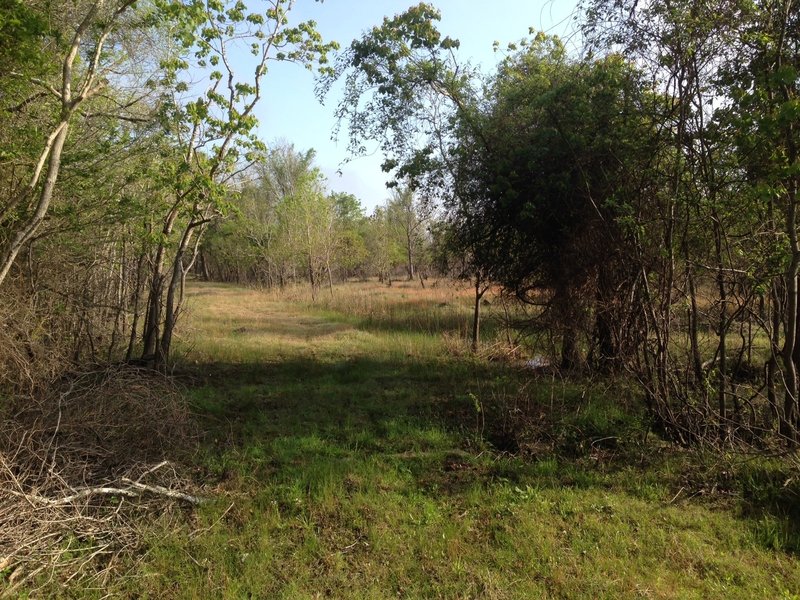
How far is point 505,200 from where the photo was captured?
8.34 meters

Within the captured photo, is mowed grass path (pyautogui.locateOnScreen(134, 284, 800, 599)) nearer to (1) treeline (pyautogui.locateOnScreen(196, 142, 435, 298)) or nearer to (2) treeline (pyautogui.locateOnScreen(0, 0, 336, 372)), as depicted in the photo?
(2) treeline (pyautogui.locateOnScreen(0, 0, 336, 372))

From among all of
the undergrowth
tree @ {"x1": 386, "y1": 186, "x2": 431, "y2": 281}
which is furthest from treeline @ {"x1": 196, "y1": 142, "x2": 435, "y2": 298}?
the undergrowth

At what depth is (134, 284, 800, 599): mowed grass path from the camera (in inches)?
137

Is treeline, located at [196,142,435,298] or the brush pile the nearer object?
the brush pile

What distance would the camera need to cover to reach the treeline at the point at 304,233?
29016mm

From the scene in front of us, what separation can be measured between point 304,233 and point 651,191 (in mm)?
24897

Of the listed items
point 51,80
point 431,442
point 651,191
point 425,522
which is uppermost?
point 51,80

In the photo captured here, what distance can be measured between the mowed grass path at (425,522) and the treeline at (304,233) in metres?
13.9

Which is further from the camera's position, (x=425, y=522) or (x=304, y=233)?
(x=304, y=233)

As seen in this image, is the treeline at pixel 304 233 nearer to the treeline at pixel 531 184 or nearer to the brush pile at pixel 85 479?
the treeline at pixel 531 184

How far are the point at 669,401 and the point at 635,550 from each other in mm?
2526

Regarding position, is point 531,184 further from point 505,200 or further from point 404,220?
point 404,220

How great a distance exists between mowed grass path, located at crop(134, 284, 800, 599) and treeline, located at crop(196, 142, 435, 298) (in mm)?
13923

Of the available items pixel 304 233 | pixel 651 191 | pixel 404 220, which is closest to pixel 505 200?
pixel 651 191
